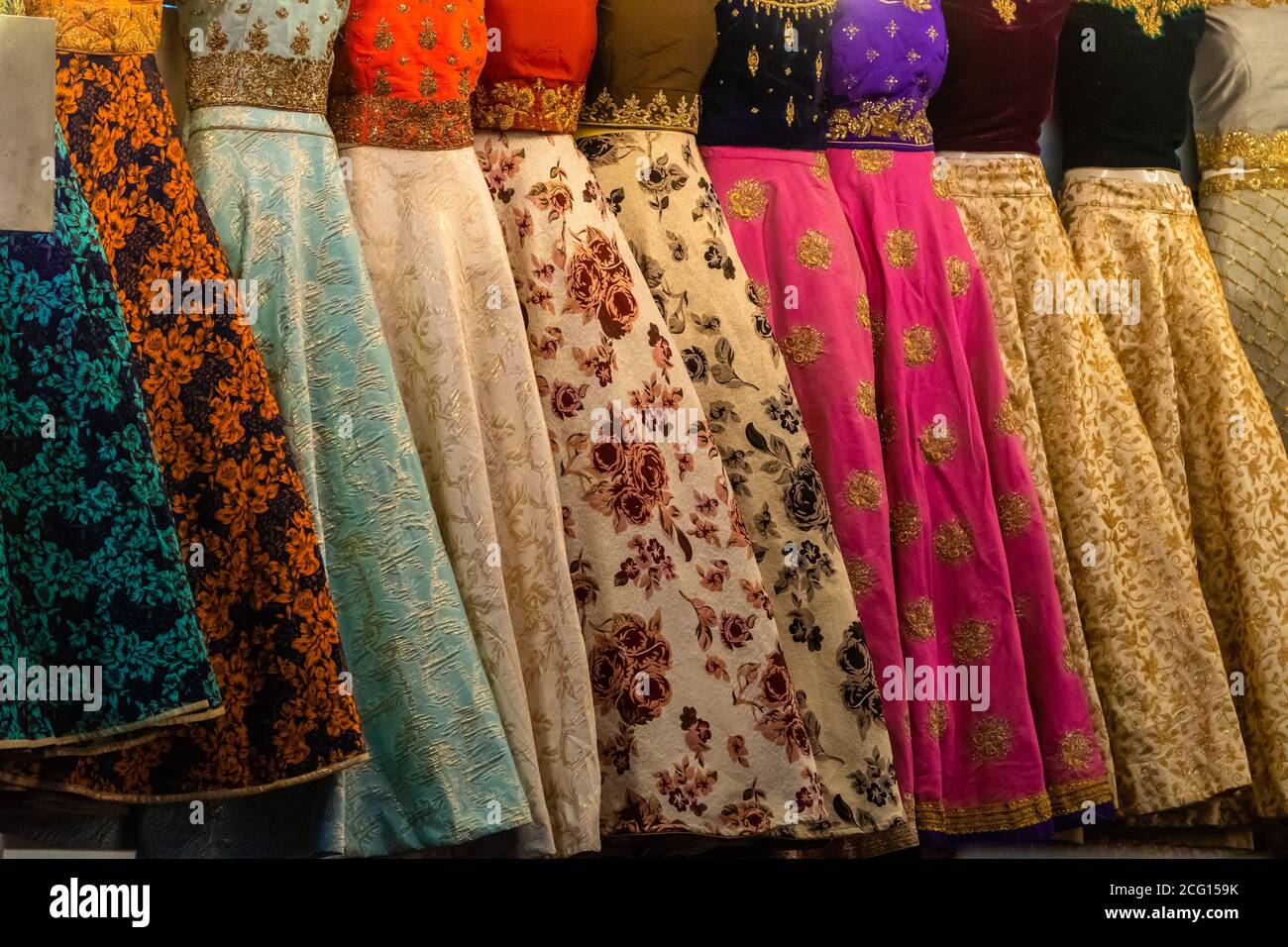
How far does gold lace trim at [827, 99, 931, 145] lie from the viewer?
8.10 ft

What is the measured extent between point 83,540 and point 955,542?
3.90 feet

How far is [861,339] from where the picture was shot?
234 centimetres

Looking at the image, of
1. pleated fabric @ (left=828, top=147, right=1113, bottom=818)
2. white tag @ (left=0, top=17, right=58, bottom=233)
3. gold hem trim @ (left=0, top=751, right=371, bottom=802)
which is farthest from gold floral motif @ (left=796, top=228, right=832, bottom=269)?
white tag @ (left=0, top=17, right=58, bottom=233)

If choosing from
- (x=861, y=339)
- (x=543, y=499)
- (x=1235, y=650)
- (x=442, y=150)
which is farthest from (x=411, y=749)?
(x=1235, y=650)

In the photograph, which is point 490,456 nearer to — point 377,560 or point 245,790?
point 377,560

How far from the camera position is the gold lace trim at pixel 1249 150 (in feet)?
9.02

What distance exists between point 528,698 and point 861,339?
0.69 m

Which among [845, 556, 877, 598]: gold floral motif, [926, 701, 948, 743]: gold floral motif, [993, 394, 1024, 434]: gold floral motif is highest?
[993, 394, 1024, 434]: gold floral motif

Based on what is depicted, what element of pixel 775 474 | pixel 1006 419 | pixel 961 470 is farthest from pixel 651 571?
pixel 1006 419

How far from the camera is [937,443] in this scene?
2398 millimetres

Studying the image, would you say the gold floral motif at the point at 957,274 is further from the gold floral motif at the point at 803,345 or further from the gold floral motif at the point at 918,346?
the gold floral motif at the point at 803,345

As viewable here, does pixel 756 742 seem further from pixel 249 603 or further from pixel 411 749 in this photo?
pixel 249 603

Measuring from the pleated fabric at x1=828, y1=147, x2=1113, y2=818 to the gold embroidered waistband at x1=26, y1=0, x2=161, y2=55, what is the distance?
98 centimetres

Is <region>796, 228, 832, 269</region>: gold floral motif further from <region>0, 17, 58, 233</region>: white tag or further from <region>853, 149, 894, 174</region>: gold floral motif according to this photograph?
<region>0, 17, 58, 233</region>: white tag
